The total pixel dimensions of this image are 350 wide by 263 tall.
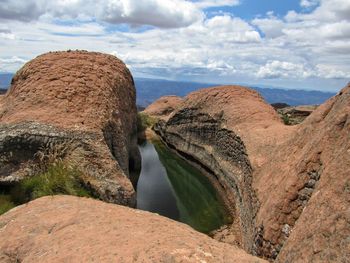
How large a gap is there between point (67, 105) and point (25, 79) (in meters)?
5.00

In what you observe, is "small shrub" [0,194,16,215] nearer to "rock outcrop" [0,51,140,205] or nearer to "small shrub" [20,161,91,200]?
"small shrub" [20,161,91,200]

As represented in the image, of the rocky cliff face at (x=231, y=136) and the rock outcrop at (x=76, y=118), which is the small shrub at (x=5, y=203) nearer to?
the rock outcrop at (x=76, y=118)

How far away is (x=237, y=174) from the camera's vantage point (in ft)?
78.7

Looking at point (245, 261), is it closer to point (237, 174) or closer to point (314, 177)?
point (314, 177)

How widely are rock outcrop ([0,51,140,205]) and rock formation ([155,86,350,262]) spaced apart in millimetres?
5817

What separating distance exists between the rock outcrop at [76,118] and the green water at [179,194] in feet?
7.34

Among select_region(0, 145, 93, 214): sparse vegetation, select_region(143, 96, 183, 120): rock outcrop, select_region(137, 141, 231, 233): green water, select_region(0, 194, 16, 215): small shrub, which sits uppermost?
select_region(0, 145, 93, 214): sparse vegetation

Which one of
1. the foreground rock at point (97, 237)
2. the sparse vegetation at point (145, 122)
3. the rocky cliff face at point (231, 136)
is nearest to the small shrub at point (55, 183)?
the foreground rock at point (97, 237)

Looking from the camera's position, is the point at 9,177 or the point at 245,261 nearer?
the point at 245,261

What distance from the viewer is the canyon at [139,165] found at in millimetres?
8422

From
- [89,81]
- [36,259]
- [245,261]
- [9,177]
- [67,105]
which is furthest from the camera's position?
[89,81]

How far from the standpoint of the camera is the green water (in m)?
21.6

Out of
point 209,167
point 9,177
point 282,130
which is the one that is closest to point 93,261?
point 9,177

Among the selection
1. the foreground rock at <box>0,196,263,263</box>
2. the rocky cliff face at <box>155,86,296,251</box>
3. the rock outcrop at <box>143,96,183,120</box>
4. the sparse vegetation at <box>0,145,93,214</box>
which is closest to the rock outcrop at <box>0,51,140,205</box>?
the sparse vegetation at <box>0,145,93,214</box>
